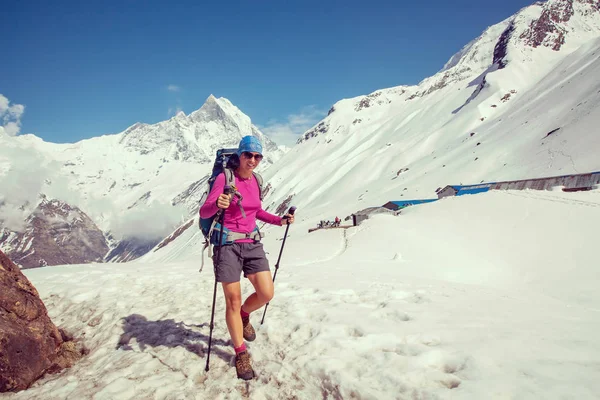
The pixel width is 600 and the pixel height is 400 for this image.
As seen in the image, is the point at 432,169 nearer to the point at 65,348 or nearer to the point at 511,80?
the point at 511,80

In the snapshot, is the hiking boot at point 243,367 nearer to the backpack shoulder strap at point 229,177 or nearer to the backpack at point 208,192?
the backpack at point 208,192

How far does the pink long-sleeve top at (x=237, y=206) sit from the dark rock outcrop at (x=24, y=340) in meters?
3.18

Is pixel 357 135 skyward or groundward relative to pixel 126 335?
skyward

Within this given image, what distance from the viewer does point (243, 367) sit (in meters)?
4.80

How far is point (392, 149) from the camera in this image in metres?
121

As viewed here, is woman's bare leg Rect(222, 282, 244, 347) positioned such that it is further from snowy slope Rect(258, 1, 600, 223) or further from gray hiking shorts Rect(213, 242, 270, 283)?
snowy slope Rect(258, 1, 600, 223)

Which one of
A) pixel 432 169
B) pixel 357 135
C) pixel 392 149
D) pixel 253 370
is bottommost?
pixel 253 370

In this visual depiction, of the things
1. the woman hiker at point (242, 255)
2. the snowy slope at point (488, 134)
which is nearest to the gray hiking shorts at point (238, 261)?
the woman hiker at point (242, 255)

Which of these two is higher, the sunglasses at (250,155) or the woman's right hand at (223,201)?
the sunglasses at (250,155)

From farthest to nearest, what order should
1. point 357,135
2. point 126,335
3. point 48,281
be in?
point 357,135 < point 48,281 < point 126,335

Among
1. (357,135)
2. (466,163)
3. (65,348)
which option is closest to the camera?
(65,348)

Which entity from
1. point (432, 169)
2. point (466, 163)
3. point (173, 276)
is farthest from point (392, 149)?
point (173, 276)

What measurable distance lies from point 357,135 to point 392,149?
6607 cm

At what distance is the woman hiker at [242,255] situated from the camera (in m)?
5.00
